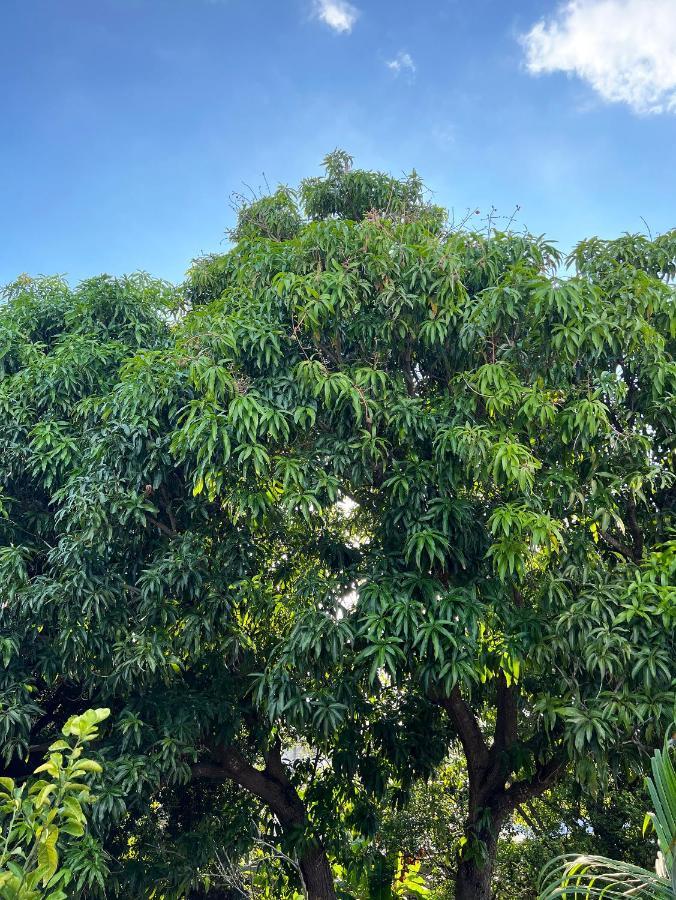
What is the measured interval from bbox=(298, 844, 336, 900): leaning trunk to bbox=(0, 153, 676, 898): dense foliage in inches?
34.2

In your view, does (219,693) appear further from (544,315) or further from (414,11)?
(414,11)

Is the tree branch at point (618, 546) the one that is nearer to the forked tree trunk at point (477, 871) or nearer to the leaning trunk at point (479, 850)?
the leaning trunk at point (479, 850)

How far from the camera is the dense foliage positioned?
163 inches

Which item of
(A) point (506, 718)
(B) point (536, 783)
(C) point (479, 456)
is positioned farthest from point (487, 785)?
(C) point (479, 456)

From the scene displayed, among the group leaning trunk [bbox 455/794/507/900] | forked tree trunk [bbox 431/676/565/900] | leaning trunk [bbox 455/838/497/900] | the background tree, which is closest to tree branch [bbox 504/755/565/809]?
forked tree trunk [bbox 431/676/565/900]

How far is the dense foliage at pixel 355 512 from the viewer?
4148mm

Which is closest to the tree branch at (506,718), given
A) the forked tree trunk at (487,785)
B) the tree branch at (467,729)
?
the forked tree trunk at (487,785)

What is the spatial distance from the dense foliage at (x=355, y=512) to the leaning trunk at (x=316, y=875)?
869mm

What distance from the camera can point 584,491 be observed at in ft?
15.0

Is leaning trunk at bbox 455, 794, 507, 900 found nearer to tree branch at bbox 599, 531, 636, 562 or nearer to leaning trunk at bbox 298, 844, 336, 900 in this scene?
leaning trunk at bbox 298, 844, 336, 900

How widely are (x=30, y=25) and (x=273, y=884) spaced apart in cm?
763

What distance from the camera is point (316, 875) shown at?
6.11 m

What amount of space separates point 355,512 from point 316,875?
3.17 meters

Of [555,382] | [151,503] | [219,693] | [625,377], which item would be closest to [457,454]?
[555,382]
